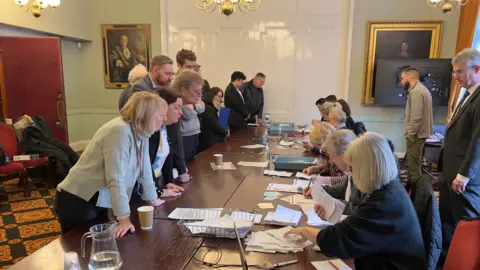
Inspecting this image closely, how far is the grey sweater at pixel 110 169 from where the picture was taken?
1.67 meters

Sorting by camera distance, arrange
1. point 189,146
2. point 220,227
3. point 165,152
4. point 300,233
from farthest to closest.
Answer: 1. point 189,146
2. point 165,152
3. point 220,227
4. point 300,233

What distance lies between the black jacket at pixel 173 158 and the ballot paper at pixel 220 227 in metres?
Answer: 0.84

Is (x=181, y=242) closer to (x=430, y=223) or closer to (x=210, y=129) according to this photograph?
(x=430, y=223)

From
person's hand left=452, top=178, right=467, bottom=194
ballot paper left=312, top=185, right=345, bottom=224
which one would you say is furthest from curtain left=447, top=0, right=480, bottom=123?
ballot paper left=312, top=185, right=345, bottom=224

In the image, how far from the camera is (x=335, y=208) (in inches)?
60.7

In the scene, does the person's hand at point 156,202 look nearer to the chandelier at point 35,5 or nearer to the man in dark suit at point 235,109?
the man in dark suit at point 235,109

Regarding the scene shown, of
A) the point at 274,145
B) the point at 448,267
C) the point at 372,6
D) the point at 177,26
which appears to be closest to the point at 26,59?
the point at 177,26

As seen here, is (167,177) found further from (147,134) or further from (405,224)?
(405,224)

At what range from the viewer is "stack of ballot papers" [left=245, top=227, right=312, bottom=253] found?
1.50m

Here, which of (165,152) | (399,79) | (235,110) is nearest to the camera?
(165,152)

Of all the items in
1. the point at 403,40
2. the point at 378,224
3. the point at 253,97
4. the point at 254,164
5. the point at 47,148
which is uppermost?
the point at 403,40

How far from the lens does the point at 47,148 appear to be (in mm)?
4863

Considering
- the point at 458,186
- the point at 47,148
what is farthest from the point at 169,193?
the point at 47,148

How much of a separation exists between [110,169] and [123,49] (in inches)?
231
